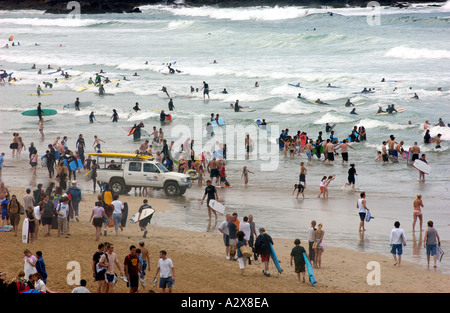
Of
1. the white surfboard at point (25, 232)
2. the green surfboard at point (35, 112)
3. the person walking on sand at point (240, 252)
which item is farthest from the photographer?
the green surfboard at point (35, 112)

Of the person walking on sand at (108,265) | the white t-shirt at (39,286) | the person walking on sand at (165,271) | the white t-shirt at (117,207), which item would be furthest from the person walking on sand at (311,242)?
the white t-shirt at (39,286)

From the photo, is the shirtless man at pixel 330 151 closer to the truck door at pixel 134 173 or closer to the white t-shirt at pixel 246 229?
the truck door at pixel 134 173

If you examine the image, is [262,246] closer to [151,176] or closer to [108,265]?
[108,265]

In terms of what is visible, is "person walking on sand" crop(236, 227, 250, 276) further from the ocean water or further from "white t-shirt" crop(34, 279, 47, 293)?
"white t-shirt" crop(34, 279, 47, 293)

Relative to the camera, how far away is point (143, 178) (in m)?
21.3

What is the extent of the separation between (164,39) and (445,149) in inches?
2696

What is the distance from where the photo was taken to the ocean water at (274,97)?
19562mm

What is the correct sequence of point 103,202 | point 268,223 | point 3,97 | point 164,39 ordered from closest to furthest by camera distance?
point 103,202, point 268,223, point 3,97, point 164,39

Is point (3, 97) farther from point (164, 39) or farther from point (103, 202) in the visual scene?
point (164, 39)

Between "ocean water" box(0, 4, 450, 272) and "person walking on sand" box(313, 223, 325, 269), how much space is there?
75.9 inches

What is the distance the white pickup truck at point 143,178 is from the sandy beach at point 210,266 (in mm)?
4600

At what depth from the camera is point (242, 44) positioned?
3214 inches

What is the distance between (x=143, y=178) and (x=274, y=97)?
2678cm
